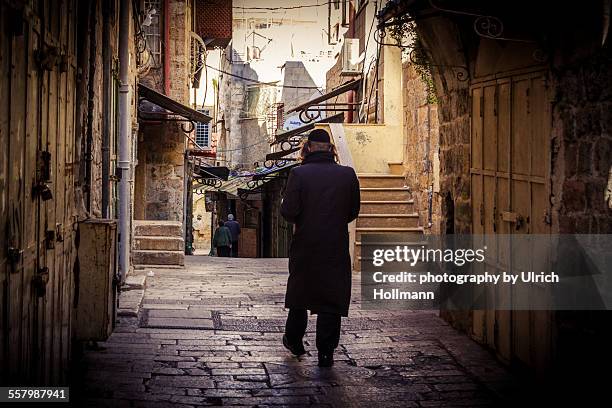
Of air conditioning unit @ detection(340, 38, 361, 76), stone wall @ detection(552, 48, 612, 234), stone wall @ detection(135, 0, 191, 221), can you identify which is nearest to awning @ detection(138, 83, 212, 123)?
stone wall @ detection(135, 0, 191, 221)

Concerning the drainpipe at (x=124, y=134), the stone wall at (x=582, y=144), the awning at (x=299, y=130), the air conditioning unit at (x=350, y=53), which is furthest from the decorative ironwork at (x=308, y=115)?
the stone wall at (x=582, y=144)

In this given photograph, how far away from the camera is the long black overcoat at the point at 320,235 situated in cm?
688

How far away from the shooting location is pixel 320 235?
272 inches

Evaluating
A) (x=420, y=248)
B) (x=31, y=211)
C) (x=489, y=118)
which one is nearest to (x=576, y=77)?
(x=489, y=118)

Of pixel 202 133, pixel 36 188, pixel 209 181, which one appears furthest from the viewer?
pixel 202 133

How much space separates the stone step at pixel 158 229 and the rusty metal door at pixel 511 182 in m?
7.13

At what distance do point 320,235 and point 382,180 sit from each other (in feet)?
27.8

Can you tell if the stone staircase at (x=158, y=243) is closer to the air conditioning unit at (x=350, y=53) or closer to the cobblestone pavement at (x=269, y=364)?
the cobblestone pavement at (x=269, y=364)

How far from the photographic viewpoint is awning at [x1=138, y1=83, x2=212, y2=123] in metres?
16.4

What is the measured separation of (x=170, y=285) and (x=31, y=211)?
→ 23.9 feet

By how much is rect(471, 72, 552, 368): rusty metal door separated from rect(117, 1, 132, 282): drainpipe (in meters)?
4.86

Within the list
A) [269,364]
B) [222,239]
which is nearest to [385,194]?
[269,364]

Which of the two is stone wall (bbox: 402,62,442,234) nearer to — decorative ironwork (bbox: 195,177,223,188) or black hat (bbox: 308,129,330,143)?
black hat (bbox: 308,129,330,143)

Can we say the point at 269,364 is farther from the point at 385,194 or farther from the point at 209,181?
the point at 209,181
